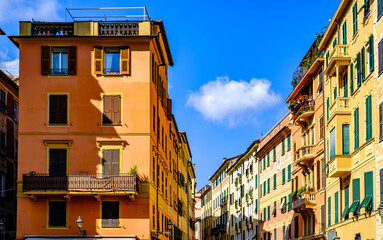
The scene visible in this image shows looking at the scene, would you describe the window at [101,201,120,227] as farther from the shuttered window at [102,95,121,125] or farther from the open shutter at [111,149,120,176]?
the shuttered window at [102,95,121,125]

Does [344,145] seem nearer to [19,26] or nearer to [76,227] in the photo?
[76,227]

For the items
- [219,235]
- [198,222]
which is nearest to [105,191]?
[219,235]

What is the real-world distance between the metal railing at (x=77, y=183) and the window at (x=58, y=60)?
7.23 m

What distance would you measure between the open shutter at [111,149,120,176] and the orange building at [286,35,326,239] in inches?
577

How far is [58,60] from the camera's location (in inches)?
1642

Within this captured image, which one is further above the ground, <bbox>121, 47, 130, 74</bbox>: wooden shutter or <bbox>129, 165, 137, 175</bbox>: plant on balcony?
<bbox>121, 47, 130, 74</bbox>: wooden shutter

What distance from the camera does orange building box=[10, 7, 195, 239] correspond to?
39.2m

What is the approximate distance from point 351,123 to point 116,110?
15.2 m

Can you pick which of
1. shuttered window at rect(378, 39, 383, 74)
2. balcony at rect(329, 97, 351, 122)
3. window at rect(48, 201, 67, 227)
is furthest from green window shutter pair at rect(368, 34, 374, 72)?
window at rect(48, 201, 67, 227)

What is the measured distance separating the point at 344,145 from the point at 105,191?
14.8m

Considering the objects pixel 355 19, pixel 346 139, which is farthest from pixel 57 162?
pixel 355 19

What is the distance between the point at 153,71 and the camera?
1718 inches

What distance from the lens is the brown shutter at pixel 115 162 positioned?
131 ft

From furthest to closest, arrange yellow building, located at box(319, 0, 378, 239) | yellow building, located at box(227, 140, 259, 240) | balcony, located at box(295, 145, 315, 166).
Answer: yellow building, located at box(227, 140, 259, 240)
balcony, located at box(295, 145, 315, 166)
yellow building, located at box(319, 0, 378, 239)
